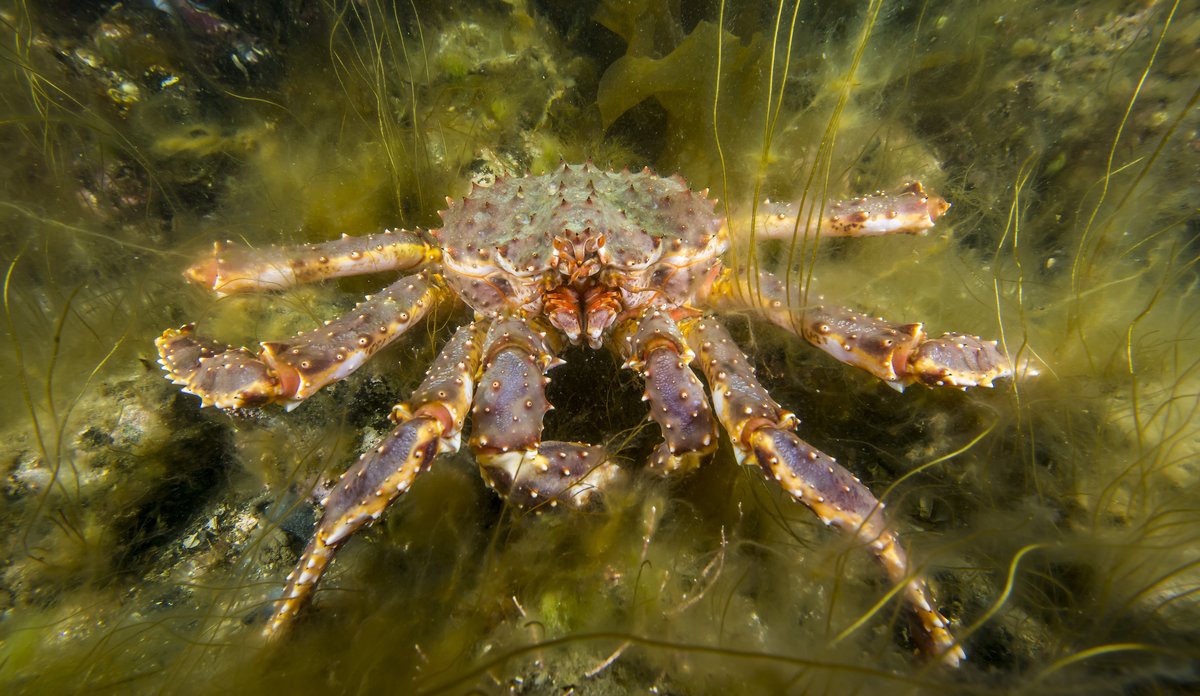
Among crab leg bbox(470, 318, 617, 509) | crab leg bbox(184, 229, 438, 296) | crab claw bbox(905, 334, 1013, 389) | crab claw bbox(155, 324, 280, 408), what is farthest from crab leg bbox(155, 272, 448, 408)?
crab claw bbox(905, 334, 1013, 389)

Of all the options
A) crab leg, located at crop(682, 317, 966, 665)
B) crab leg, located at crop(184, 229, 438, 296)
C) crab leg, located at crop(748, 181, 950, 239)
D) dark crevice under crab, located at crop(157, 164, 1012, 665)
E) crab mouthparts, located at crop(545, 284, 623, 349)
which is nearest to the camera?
crab leg, located at crop(682, 317, 966, 665)

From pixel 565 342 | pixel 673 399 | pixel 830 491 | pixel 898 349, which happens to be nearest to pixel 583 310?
pixel 565 342

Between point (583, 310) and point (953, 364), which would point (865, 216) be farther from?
point (583, 310)

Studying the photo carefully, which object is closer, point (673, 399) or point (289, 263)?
point (673, 399)

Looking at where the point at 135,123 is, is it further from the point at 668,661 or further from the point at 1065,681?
the point at 1065,681

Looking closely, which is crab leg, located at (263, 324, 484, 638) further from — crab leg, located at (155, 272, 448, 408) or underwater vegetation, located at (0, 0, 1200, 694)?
crab leg, located at (155, 272, 448, 408)

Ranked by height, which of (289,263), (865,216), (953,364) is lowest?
(953,364)

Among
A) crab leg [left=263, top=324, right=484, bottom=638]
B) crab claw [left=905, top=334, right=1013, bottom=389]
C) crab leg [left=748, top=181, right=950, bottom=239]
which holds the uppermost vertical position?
crab leg [left=748, top=181, right=950, bottom=239]
